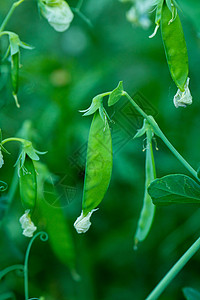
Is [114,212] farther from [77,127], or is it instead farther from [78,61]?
[78,61]

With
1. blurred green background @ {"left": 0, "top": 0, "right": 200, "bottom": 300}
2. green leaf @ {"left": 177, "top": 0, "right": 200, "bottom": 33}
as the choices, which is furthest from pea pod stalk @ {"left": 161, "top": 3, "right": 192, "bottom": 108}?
blurred green background @ {"left": 0, "top": 0, "right": 200, "bottom": 300}

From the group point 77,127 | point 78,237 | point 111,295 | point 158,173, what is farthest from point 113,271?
point 77,127

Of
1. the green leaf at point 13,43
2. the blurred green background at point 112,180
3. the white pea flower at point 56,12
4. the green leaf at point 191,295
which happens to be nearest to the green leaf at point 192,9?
the blurred green background at point 112,180

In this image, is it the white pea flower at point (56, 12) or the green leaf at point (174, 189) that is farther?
the white pea flower at point (56, 12)

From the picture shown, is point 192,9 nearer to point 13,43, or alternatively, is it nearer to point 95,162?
point 13,43

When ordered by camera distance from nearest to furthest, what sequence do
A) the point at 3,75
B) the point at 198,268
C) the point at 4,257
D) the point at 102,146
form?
the point at 102,146
the point at 3,75
the point at 4,257
the point at 198,268

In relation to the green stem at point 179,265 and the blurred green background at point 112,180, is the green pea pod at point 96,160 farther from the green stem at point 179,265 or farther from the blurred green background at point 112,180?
the blurred green background at point 112,180

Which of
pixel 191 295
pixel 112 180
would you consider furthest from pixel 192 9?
pixel 191 295
